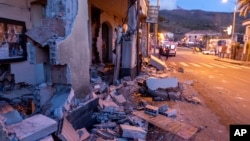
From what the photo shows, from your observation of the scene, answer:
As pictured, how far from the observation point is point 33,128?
126 inches

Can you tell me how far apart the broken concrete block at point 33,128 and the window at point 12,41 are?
351 centimetres

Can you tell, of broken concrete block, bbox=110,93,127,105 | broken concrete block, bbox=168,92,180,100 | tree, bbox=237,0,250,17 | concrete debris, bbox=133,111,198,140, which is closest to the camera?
concrete debris, bbox=133,111,198,140

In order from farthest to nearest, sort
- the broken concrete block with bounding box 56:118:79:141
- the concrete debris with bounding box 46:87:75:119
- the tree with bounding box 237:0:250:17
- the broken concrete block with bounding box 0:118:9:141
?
the tree with bounding box 237:0:250:17 → the concrete debris with bounding box 46:87:75:119 → the broken concrete block with bounding box 56:118:79:141 → the broken concrete block with bounding box 0:118:9:141

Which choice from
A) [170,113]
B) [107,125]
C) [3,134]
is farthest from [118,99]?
[3,134]

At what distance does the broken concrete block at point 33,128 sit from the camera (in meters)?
3.02

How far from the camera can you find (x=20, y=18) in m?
6.83

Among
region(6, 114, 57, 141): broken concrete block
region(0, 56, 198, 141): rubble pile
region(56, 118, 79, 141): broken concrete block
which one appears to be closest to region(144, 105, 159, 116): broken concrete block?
region(0, 56, 198, 141): rubble pile

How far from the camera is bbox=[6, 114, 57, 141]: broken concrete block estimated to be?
302cm

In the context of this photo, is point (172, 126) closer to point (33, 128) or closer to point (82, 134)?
point (82, 134)

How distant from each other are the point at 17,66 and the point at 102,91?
8.92 feet

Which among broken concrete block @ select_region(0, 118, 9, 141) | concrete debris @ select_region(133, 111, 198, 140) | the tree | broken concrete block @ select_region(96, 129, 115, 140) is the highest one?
the tree

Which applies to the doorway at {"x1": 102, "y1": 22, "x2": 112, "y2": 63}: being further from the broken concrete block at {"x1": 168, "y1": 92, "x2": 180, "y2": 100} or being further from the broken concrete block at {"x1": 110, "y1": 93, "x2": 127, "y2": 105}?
the broken concrete block at {"x1": 110, "y1": 93, "x2": 127, "y2": 105}

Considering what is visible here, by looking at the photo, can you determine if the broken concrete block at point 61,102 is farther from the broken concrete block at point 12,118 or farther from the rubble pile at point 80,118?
the broken concrete block at point 12,118

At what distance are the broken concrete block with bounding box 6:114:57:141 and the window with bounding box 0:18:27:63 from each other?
138 inches
